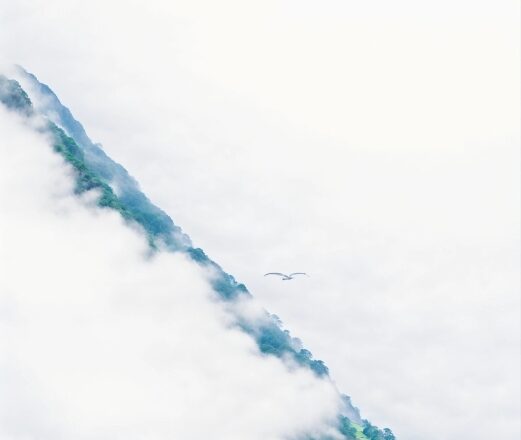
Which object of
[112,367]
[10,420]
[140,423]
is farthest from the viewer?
[112,367]

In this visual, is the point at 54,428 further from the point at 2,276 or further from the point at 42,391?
the point at 2,276

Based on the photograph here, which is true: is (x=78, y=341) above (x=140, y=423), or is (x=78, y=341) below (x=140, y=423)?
above

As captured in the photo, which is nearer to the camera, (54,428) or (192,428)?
(54,428)

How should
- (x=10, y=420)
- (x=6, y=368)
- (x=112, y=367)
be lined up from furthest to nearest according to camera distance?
1. (x=112, y=367)
2. (x=6, y=368)
3. (x=10, y=420)

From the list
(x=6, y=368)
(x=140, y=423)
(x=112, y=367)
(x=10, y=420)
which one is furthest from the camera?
(x=112, y=367)

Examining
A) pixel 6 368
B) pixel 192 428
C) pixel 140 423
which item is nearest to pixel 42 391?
pixel 6 368

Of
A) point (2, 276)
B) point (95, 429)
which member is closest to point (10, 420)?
point (95, 429)

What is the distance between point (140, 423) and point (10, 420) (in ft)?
130

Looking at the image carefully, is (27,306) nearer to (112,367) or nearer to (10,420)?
(112,367)

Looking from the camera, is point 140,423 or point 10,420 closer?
point 10,420

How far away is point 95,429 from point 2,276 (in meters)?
53.3

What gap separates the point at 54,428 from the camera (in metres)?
160

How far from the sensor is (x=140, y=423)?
18288 cm

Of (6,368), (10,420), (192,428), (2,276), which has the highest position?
(2,276)
